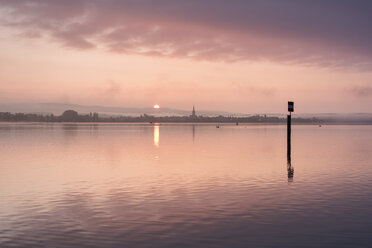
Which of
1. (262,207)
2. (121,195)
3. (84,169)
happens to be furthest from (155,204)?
(84,169)

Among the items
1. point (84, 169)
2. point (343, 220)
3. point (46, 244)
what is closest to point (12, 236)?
point (46, 244)

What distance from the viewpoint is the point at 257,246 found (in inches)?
562

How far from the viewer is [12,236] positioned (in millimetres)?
15414

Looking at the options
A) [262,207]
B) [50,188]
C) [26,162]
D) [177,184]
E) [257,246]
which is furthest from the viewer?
[26,162]

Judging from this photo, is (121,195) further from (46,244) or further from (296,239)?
(296,239)

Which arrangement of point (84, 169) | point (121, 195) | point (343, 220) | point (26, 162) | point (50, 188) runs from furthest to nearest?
1. point (26, 162)
2. point (84, 169)
3. point (50, 188)
4. point (121, 195)
5. point (343, 220)

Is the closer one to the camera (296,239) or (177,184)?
(296,239)

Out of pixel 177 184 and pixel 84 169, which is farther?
pixel 84 169

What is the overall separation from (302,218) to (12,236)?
38.2 feet

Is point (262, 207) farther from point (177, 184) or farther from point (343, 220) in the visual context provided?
point (177, 184)

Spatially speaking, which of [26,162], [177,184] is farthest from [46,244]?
[26,162]

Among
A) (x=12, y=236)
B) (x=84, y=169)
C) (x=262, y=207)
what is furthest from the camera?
(x=84, y=169)

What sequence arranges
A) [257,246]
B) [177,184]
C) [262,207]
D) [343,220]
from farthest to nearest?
[177,184]
[262,207]
[343,220]
[257,246]

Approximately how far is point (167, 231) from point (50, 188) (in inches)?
509
